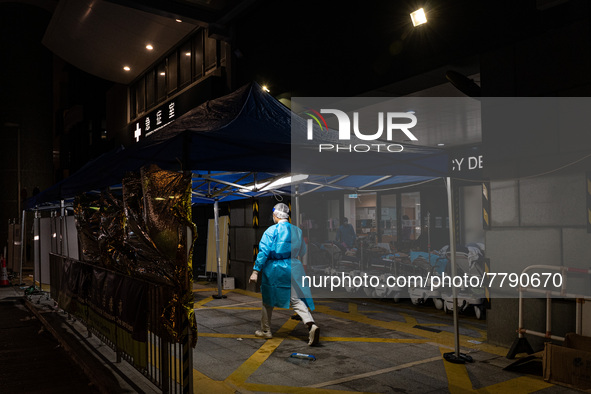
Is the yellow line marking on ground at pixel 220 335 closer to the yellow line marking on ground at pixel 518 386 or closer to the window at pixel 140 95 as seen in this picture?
the yellow line marking on ground at pixel 518 386

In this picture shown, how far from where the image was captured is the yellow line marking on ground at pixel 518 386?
503cm

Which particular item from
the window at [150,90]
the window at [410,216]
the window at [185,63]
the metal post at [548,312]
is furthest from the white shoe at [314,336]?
the window at [150,90]

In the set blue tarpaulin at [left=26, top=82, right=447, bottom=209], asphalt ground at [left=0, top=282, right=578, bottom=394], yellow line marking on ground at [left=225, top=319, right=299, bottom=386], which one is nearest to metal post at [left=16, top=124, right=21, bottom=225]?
asphalt ground at [left=0, top=282, right=578, bottom=394]

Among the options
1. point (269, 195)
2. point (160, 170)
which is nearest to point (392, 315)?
point (269, 195)

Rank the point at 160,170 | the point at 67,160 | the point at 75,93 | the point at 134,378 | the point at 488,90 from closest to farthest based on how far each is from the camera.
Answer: the point at 160,170 < the point at 134,378 < the point at 488,90 < the point at 75,93 < the point at 67,160

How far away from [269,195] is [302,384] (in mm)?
6706

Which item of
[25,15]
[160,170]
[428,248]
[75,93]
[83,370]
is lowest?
[83,370]

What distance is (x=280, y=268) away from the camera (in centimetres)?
704

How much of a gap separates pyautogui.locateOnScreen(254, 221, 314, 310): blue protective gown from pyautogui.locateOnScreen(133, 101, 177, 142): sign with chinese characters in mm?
9257

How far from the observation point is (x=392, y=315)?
9070 millimetres

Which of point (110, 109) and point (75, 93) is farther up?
point (75, 93)

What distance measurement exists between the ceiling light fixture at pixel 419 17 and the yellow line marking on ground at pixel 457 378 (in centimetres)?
526

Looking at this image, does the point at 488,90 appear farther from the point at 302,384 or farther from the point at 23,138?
the point at 23,138

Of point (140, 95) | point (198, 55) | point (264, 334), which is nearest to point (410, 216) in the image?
point (198, 55)
